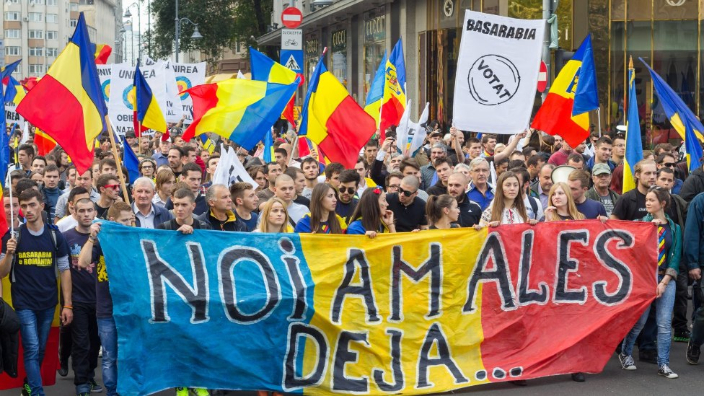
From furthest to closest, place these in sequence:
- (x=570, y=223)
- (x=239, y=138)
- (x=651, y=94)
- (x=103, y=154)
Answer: (x=651, y=94), (x=103, y=154), (x=239, y=138), (x=570, y=223)

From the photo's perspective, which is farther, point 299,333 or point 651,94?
point 651,94

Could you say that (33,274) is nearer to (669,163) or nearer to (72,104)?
(72,104)

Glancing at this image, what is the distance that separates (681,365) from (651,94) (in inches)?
584

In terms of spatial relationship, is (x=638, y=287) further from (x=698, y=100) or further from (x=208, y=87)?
(x=698, y=100)

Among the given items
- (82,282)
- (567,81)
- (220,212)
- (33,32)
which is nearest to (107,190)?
(220,212)

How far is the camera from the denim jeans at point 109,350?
25.5 feet

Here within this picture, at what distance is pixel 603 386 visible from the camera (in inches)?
324

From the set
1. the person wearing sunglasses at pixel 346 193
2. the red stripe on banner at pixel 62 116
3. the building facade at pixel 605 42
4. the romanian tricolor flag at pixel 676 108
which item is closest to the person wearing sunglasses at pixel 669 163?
the romanian tricolor flag at pixel 676 108

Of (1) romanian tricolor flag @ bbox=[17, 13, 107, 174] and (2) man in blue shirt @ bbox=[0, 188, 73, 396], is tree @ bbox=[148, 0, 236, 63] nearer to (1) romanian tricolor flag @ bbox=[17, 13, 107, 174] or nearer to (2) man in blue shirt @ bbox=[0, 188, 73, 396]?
(1) romanian tricolor flag @ bbox=[17, 13, 107, 174]

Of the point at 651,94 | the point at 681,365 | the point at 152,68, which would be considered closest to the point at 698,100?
the point at 651,94

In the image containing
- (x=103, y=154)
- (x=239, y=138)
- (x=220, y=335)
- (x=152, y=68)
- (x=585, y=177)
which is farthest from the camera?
(x=152, y=68)

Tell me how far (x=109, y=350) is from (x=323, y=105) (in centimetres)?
502

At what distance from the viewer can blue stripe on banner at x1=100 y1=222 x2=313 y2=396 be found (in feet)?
25.1

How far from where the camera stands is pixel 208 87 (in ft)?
41.1
